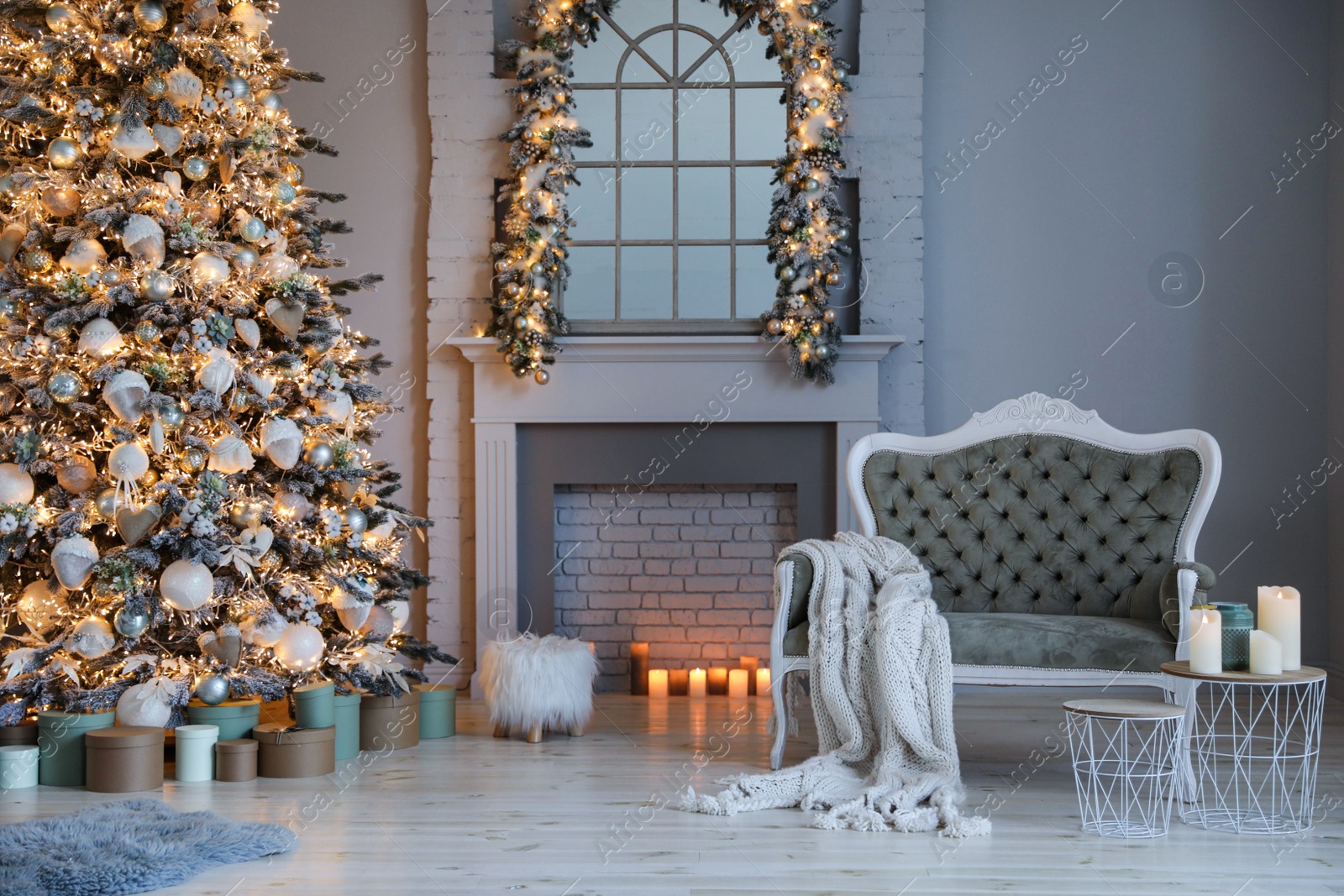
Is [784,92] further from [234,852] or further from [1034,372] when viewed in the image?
[234,852]

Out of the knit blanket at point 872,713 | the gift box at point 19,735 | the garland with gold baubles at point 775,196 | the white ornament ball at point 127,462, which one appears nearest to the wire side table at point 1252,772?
the knit blanket at point 872,713

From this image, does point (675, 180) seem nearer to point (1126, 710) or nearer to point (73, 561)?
point (73, 561)

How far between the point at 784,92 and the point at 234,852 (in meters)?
3.53

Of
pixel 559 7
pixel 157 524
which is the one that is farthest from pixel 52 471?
pixel 559 7

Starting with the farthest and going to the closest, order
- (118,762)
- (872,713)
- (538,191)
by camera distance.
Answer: (538,191)
(872,713)
(118,762)

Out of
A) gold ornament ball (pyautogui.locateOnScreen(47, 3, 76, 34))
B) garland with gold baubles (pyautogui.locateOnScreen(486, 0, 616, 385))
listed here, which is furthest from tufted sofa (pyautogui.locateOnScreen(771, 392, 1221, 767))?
gold ornament ball (pyautogui.locateOnScreen(47, 3, 76, 34))

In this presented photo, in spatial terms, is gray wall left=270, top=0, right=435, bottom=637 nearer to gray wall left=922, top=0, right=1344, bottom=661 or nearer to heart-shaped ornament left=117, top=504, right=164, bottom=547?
heart-shaped ornament left=117, top=504, right=164, bottom=547

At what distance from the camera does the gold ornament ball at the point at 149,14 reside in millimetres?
3424

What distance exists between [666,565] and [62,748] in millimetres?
2385

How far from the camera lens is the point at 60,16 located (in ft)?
11.2

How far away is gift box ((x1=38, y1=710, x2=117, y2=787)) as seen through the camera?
3203 millimetres

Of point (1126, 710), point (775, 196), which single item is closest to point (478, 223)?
point (775, 196)

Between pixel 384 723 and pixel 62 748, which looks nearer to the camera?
pixel 62 748

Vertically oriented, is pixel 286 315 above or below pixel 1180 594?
above
